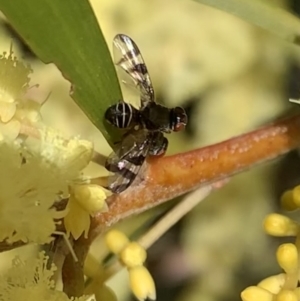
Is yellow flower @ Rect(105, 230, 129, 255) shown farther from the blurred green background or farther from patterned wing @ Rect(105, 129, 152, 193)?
the blurred green background

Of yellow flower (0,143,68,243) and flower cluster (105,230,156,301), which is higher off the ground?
yellow flower (0,143,68,243)

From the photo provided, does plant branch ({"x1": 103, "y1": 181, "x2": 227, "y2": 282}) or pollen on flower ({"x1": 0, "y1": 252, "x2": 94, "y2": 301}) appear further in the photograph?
plant branch ({"x1": 103, "y1": 181, "x2": 227, "y2": 282})

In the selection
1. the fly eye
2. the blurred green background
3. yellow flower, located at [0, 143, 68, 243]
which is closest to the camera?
yellow flower, located at [0, 143, 68, 243]

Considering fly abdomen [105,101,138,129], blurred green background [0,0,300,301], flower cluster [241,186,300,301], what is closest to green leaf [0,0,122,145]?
fly abdomen [105,101,138,129]

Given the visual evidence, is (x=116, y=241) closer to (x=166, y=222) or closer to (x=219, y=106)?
(x=166, y=222)

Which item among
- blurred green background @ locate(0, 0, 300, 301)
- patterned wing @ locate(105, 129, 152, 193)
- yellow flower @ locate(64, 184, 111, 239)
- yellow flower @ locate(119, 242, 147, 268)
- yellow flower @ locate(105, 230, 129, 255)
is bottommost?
blurred green background @ locate(0, 0, 300, 301)

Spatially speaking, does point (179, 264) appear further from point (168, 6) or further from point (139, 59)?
point (139, 59)

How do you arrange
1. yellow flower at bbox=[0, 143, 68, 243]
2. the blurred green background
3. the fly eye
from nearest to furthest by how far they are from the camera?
yellow flower at bbox=[0, 143, 68, 243], the fly eye, the blurred green background
